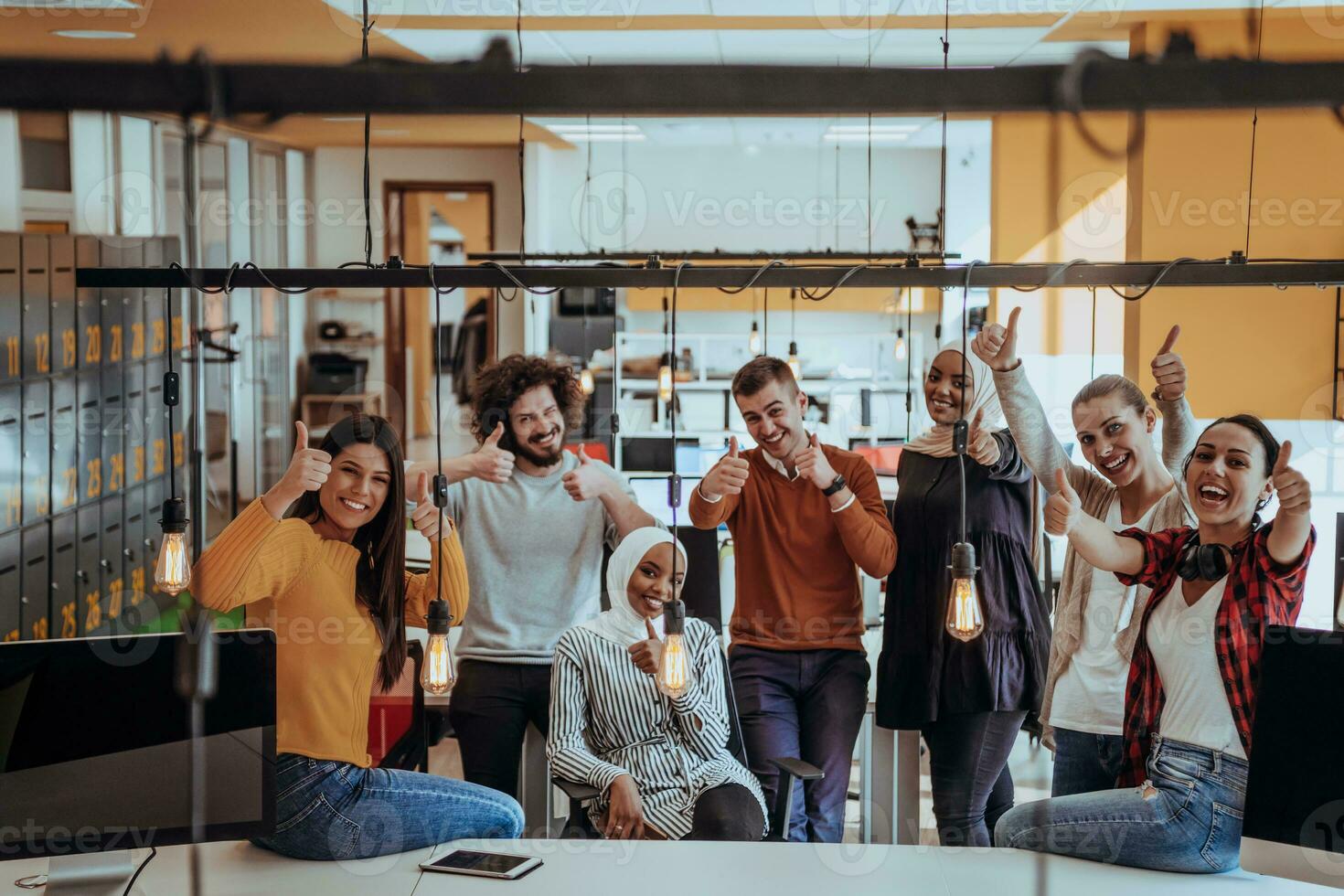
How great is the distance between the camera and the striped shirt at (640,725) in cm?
287

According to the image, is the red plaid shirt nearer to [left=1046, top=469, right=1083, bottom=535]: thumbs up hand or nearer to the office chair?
[left=1046, top=469, right=1083, bottom=535]: thumbs up hand

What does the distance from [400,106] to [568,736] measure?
154 centimetres

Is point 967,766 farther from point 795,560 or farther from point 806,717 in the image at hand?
point 795,560

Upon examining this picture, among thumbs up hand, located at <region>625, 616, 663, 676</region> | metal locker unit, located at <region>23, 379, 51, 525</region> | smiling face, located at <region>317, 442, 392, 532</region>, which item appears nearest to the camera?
smiling face, located at <region>317, 442, 392, 532</region>

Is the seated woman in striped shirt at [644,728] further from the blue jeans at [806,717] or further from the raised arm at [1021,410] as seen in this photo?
the raised arm at [1021,410]

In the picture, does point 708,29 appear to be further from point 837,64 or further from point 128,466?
point 837,64

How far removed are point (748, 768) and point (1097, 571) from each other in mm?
984

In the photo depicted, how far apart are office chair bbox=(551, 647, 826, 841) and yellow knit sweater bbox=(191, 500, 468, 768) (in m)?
0.53

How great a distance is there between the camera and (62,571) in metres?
5.06

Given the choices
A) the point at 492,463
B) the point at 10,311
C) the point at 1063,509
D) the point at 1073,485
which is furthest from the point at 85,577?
the point at 1063,509

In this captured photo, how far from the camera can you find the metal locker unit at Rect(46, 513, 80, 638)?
496 cm

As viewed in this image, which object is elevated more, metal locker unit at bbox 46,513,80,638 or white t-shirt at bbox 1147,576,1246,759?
white t-shirt at bbox 1147,576,1246,759

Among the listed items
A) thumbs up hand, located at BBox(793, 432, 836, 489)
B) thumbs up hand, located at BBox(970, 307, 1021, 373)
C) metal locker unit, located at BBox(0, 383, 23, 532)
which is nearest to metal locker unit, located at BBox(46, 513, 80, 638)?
metal locker unit, located at BBox(0, 383, 23, 532)

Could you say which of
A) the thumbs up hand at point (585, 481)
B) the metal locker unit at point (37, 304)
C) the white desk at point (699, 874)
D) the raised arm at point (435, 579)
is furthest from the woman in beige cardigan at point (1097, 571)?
the metal locker unit at point (37, 304)
